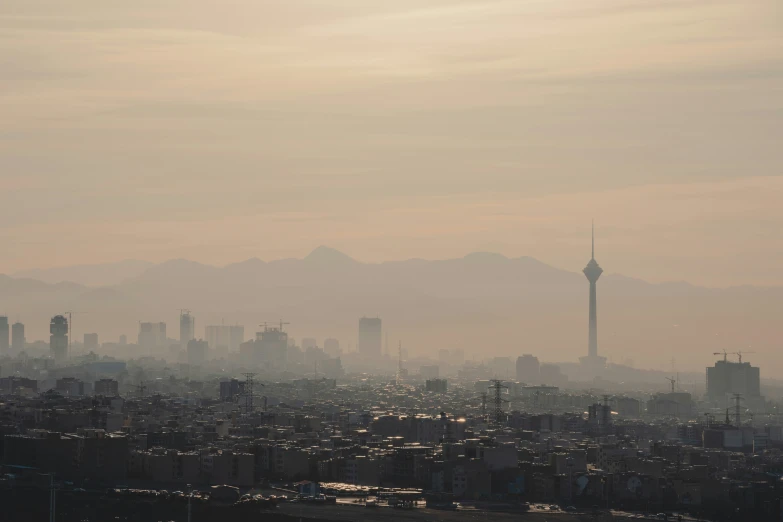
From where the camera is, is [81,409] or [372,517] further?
[81,409]

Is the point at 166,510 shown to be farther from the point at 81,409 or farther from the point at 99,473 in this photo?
the point at 81,409

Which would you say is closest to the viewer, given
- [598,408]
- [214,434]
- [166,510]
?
[166,510]

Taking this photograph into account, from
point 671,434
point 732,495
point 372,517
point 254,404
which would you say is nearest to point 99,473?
point 372,517

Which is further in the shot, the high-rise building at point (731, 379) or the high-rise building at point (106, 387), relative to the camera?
the high-rise building at point (731, 379)

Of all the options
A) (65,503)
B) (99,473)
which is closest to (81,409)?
(99,473)

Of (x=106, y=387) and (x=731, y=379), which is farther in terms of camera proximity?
(x=731, y=379)

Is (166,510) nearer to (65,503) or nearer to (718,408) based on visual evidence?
(65,503)

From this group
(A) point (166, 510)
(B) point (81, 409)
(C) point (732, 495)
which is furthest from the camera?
(B) point (81, 409)

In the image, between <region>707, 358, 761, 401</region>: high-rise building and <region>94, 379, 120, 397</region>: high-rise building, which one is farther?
<region>707, 358, 761, 401</region>: high-rise building

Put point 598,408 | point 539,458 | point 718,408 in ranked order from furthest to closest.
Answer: point 718,408 < point 598,408 < point 539,458
